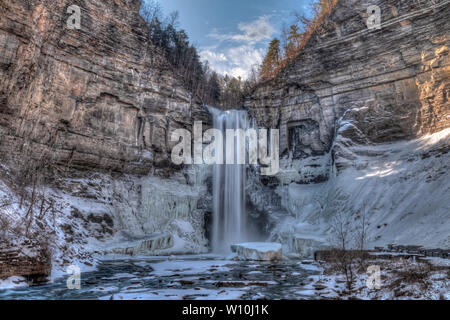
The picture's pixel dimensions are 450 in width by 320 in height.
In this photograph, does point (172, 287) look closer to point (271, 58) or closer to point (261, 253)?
point (261, 253)

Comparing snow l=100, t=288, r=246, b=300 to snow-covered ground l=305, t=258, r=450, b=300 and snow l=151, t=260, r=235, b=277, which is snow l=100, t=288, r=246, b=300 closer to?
snow-covered ground l=305, t=258, r=450, b=300

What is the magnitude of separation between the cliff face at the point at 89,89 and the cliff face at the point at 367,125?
9271mm

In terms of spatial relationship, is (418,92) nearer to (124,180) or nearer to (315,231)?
(315,231)

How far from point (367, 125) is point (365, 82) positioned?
11.0ft

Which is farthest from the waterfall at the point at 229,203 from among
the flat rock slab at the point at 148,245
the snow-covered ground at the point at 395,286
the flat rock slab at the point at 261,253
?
the snow-covered ground at the point at 395,286

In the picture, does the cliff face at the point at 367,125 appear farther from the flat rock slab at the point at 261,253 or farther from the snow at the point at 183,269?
the snow at the point at 183,269

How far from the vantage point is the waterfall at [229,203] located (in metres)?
25.4

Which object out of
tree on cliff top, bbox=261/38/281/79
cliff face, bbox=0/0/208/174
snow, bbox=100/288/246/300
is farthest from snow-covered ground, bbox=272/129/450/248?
tree on cliff top, bbox=261/38/281/79

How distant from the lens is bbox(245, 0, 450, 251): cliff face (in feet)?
57.5

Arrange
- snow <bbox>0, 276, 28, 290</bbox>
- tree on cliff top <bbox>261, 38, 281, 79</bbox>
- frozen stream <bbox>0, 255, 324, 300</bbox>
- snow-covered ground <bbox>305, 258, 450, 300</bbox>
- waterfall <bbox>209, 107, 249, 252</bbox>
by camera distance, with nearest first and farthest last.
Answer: snow-covered ground <bbox>305, 258, 450, 300</bbox>, frozen stream <bbox>0, 255, 324, 300</bbox>, snow <bbox>0, 276, 28, 290</bbox>, waterfall <bbox>209, 107, 249, 252</bbox>, tree on cliff top <bbox>261, 38, 281, 79</bbox>

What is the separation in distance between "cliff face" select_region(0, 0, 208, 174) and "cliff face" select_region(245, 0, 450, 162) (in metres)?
8.46

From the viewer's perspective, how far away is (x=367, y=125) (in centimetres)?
2255

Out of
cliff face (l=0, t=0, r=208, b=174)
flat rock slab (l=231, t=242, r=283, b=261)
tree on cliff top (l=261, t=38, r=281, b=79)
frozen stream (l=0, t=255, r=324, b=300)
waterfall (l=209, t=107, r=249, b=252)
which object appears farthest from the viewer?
tree on cliff top (l=261, t=38, r=281, b=79)
